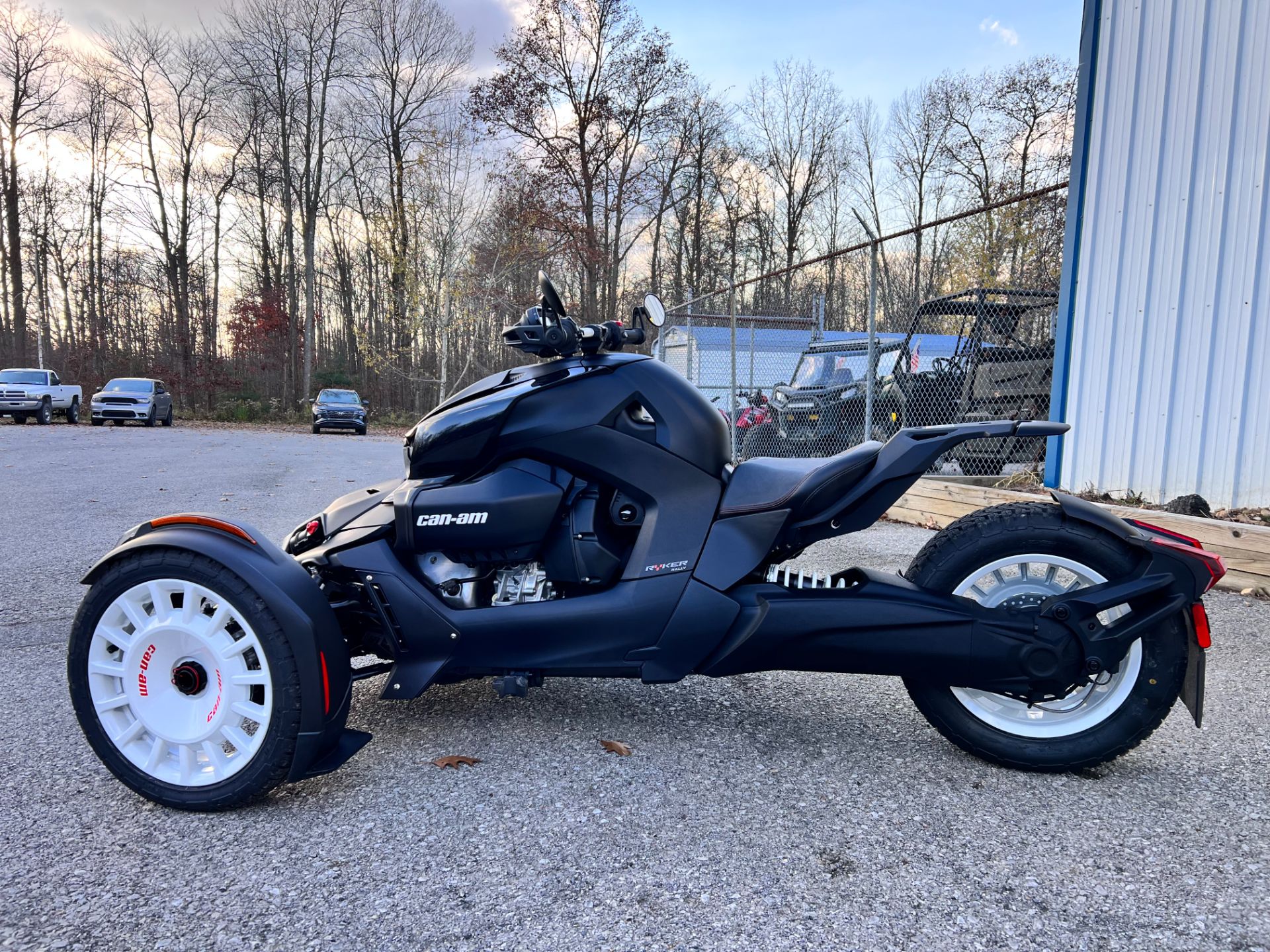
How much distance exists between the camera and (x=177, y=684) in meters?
2.05

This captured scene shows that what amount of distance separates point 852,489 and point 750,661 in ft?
1.92

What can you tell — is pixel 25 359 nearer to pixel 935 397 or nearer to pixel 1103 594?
pixel 935 397

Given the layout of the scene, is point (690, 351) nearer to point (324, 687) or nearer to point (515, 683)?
point (515, 683)

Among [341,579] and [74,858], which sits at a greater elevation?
[341,579]

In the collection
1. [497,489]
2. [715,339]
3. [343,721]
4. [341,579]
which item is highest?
[715,339]

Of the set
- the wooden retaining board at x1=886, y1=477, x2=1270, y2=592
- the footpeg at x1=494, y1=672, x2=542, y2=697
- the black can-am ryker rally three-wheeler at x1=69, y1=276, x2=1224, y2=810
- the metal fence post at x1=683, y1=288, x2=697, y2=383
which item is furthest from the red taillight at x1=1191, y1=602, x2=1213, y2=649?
the metal fence post at x1=683, y1=288, x2=697, y2=383

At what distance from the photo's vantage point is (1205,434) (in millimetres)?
5445

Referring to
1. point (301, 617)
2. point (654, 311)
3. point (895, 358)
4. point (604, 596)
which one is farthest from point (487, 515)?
point (895, 358)

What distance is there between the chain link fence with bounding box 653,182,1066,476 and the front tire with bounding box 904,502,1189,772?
13.9 ft

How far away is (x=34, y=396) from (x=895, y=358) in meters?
25.2

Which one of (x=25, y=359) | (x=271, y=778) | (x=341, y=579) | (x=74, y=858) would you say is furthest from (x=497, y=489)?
(x=25, y=359)

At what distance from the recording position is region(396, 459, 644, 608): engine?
2.28 metres

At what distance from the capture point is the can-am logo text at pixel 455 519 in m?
2.28

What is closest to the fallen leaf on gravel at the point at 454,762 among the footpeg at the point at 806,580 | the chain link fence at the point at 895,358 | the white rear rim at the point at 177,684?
the white rear rim at the point at 177,684
